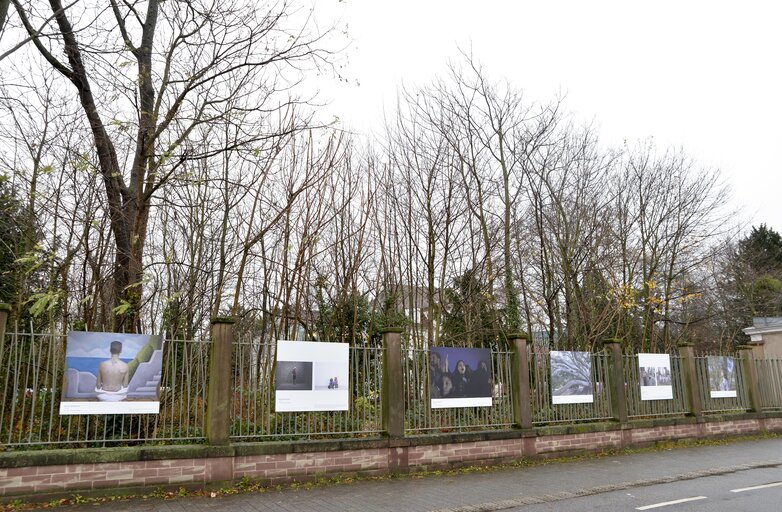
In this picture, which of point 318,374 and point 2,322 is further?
point 318,374

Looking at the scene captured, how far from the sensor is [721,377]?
52.5ft

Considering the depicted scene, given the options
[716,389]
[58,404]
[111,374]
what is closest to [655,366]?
[716,389]

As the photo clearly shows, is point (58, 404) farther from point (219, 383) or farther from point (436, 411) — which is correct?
point (436, 411)

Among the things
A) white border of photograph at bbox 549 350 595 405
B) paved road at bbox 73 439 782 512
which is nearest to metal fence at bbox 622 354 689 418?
white border of photograph at bbox 549 350 595 405

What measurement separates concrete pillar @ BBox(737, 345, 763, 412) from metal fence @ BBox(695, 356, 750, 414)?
3.4 inches

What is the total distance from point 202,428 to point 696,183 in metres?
21.8

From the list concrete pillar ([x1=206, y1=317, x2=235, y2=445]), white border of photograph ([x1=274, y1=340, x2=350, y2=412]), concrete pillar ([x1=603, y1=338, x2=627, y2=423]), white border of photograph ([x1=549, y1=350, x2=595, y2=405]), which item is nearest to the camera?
concrete pillar ([x1=206, y1=317, x2=235, y2=445])

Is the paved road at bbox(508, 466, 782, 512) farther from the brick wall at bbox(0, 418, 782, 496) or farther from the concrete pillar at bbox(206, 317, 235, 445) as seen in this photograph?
the concrete pillar at bbox(206, 317, 235, 445)

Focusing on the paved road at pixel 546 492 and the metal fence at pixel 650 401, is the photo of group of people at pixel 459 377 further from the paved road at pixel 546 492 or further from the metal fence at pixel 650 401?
the metal fence at pixel 650 401

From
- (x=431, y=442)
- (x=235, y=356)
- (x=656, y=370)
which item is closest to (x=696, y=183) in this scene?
(x=656, y=370)

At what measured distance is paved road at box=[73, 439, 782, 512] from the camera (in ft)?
24.8

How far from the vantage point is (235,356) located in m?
9.05

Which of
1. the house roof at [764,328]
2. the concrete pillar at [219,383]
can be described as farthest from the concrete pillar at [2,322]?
the house roof at [764,328]

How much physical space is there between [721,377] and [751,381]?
1435 mm
